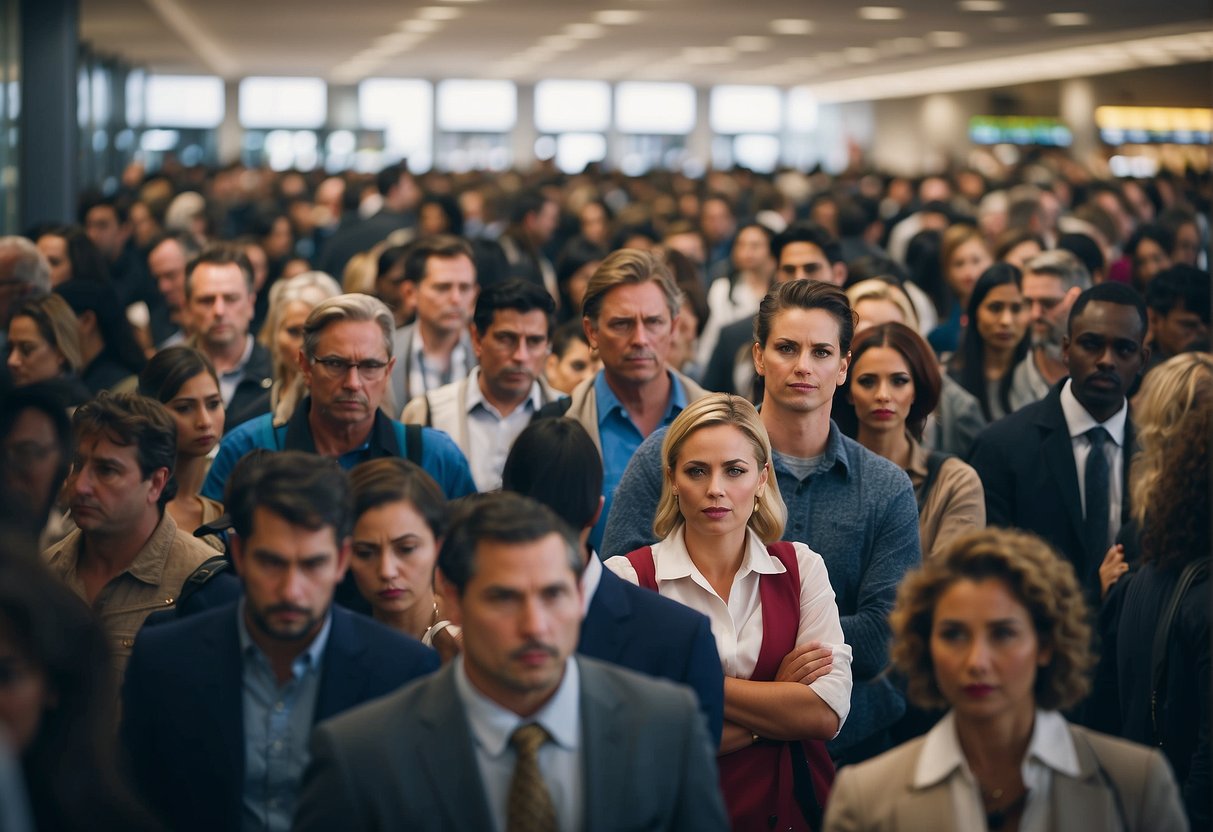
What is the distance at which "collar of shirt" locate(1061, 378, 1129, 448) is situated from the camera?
20.8 feet

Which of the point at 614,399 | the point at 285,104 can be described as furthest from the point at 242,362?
the point at 285,104

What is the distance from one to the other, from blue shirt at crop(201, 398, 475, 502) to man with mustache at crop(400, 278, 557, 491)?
0.86m

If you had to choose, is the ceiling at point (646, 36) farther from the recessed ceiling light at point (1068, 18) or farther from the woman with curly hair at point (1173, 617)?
the woman with curly hair at point (1173, 617)

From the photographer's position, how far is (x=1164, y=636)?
461 cm

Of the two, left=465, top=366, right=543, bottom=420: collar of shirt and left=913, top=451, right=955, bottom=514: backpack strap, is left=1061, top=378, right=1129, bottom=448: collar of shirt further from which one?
left=465, top=366, right=543, bottom=420: collar of shirt

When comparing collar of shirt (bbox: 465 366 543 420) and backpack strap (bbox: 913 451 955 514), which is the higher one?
collar of shirt (bbox: 465 366 543 420)

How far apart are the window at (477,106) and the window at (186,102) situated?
611 cm

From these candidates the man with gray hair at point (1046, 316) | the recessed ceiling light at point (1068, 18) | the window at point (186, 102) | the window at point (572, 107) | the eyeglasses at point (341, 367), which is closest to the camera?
the eyeglasses at point (341, 367)

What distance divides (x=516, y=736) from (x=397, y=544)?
3.94ft

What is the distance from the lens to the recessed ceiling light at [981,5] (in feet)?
71.5

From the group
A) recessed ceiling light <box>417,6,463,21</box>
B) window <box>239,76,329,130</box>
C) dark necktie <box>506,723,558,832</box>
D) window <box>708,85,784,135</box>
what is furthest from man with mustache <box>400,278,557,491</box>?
window <box>708,85,784,135</box>

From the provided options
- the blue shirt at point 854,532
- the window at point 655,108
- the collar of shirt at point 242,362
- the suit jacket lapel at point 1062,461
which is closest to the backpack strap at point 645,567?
the blue shirt at point 854,532

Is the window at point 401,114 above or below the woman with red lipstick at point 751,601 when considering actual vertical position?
above

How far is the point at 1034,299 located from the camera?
26.6 feet
